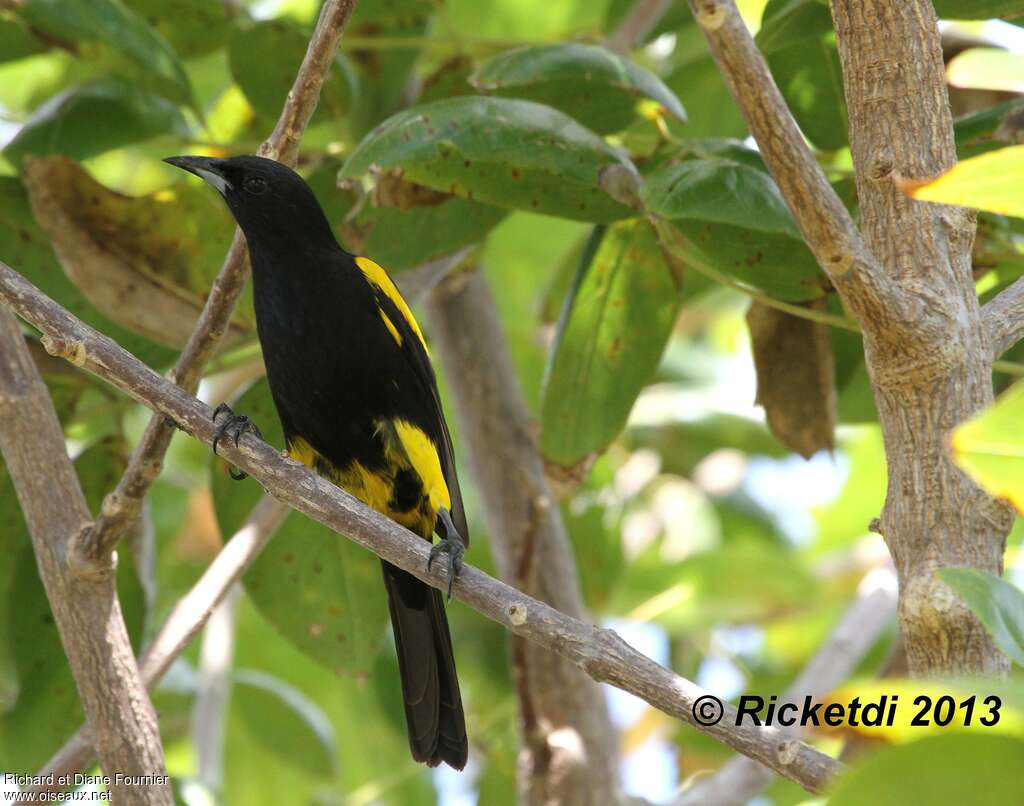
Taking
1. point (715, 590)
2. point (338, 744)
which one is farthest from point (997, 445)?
point (338, 744)

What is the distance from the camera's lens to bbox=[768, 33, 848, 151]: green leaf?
3.25 metres

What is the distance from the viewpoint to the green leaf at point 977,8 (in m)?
2.86

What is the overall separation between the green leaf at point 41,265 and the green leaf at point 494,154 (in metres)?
1.09

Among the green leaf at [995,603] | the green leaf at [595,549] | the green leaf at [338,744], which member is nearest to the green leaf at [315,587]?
the green leaf at [338,744]

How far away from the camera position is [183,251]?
11.5 feet

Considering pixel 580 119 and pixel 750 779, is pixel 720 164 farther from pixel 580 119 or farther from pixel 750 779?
pixel 750 779

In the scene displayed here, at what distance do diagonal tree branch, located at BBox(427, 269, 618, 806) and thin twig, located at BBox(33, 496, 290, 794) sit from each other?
3.32 ft

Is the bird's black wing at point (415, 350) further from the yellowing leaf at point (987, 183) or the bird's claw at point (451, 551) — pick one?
the yellowing leaf at point (987, 183)

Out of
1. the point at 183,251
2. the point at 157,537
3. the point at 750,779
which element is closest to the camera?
the point at 183,251

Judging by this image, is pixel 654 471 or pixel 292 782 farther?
pixel 654 471

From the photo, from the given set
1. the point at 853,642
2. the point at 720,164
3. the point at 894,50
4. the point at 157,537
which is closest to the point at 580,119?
the point at 720,164

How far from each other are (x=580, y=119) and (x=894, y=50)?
3.75 ft

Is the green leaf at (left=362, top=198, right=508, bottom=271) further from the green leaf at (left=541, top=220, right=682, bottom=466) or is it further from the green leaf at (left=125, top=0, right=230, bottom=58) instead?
the green leaf at (left=125, top=0, right=230, bottom=58)

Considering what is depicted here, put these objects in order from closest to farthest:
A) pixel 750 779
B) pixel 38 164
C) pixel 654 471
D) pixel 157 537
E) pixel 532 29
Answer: pixel 38 164, pixel 750 779, pixel 532 29, pixel 157 537, pixel 654 471
